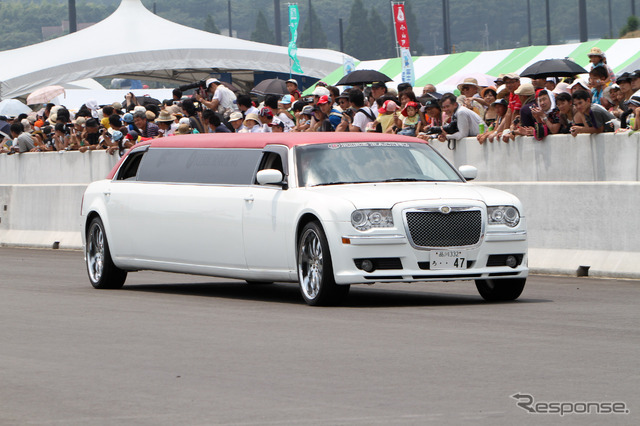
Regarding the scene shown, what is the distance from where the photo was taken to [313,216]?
44.4 ft

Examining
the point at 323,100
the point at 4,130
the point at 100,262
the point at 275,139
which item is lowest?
the point at 100,262

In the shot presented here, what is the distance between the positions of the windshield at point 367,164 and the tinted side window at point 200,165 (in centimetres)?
81

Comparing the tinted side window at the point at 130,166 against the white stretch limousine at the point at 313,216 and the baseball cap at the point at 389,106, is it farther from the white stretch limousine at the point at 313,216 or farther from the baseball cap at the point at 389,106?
the baseball cap at the point at 389,106

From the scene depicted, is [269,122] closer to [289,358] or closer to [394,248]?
[394,248]

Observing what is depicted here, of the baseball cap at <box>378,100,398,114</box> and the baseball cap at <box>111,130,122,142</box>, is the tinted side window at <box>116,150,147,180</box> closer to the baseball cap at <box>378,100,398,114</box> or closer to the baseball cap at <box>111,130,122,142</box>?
the baseball cap at <box>378,100,398,114</box>

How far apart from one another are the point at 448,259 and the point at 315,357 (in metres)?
3.85

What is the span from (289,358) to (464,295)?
558cm

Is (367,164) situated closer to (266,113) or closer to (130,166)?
(130,166)

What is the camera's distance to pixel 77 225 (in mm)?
26188

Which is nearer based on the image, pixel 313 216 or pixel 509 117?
pixel 313 216

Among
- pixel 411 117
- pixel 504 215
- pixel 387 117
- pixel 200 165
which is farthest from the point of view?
pixel 387 117

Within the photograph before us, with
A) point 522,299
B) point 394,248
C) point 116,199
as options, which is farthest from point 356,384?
point 116,199


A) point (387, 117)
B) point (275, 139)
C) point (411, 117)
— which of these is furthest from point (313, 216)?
point (387, 117)

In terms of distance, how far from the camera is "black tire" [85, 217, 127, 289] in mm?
16766
